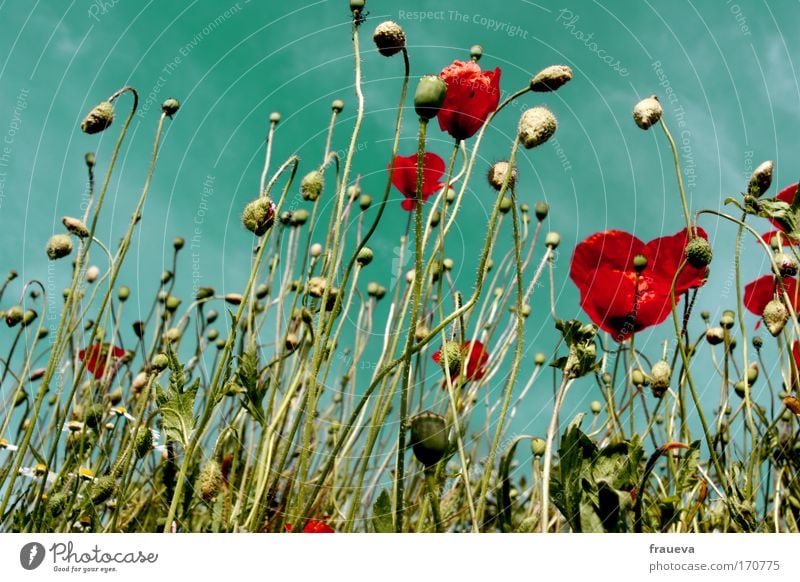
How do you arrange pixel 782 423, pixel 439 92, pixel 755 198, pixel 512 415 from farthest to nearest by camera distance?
1. pixel 782 423
2. pixel 512 415
3. pixel 755 198
4. pixel 439 92

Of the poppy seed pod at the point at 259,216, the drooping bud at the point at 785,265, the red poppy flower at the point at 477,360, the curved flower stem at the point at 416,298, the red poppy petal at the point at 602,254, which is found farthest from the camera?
the red poppy flower at the point at 477,360

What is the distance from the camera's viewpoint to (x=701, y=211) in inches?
33.3

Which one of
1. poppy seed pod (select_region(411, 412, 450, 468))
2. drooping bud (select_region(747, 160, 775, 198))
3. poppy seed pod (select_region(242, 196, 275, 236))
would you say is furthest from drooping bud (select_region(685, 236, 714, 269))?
poppy seed pod (select_region(242, 196, 275, 236))

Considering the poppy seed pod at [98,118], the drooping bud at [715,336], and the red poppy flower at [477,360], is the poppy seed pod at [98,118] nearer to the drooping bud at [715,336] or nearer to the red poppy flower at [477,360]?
the red poppy flower at [477,360]

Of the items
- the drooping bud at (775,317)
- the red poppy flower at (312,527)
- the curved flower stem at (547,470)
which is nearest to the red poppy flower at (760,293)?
the drooping bud at (775,317)

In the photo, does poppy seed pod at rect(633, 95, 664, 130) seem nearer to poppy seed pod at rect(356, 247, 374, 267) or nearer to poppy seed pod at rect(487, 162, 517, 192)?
poppy seed pod at rect(487, 162, 517, 192)

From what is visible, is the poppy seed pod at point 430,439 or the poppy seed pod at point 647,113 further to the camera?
the poppy seed pod at point 647,113

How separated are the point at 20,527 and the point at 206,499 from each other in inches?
10.6

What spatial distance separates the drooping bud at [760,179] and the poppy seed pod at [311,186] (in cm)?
51

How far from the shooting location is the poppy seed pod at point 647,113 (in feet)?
2.64

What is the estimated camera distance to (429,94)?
66 cm

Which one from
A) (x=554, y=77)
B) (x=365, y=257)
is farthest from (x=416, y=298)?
(x=365, y=257)
